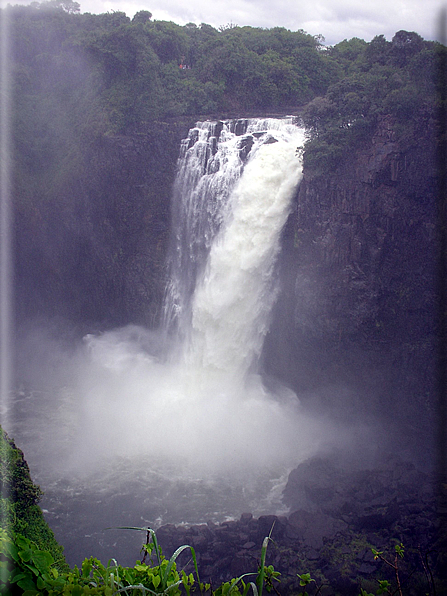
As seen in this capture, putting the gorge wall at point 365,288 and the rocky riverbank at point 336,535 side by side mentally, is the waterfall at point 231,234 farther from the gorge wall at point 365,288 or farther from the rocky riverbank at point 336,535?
the rocky riverbank at point 336,535

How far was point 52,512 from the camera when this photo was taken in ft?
41.0

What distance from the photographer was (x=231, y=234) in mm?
17250

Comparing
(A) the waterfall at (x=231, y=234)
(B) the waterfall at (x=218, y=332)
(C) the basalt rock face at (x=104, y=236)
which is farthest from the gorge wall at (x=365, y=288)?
(C) the basalt rock face at (x=104, y=236)

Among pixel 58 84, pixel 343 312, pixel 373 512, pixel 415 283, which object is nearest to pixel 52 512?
pixel 373 512

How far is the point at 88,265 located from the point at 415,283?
14.2 meters

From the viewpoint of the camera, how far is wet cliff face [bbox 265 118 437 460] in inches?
588

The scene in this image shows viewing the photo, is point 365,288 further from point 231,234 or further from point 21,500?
point 21,500

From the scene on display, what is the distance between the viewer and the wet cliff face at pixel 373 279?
1495cm

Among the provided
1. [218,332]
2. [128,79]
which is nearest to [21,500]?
[218,332]

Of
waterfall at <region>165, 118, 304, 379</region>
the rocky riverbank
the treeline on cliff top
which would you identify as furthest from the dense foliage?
the treeline on cliff top

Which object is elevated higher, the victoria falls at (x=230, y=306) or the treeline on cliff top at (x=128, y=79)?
the treeline on cliff top at (x=128, y=79)

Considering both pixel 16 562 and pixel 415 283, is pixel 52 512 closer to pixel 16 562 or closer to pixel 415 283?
pixel 16 562

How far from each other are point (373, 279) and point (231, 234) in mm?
5302

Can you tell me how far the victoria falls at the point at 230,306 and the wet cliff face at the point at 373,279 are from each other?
0.07 metres
